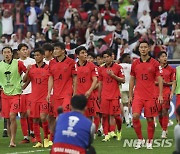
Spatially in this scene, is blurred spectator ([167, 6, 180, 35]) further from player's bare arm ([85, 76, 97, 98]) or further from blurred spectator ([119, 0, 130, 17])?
player's bare arm ([85, 76, 97, 98])

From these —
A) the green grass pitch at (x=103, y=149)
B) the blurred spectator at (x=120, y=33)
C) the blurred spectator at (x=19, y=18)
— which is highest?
the blurred spectator at (x=19, y=18)

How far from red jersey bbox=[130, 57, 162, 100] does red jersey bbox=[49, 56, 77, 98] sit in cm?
153

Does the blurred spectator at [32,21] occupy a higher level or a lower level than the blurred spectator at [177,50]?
higher

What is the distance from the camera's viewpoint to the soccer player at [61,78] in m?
20.0

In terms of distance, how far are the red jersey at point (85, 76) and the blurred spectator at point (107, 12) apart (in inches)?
575

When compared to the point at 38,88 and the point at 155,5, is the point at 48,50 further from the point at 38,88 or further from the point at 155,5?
the point at 155,5

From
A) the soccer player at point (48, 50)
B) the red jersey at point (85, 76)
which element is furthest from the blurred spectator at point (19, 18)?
the soccer player at point (48, 50)

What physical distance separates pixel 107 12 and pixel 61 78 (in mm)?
17099

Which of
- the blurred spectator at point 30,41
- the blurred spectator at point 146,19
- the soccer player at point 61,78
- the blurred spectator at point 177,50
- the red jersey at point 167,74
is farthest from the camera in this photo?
the blurred spectator at point 146,19

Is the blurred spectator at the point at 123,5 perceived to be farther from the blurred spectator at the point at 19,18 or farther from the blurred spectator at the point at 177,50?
the blurred spectator at the point at 177,50

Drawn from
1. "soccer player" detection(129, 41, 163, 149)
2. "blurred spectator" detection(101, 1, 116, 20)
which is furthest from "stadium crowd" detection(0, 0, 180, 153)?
"blurred spectator" detection(101, 1, 116, 20)

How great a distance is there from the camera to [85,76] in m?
22.1

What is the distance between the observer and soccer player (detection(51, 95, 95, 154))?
13.2 m

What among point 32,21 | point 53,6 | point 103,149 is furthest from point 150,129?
point 53,6
